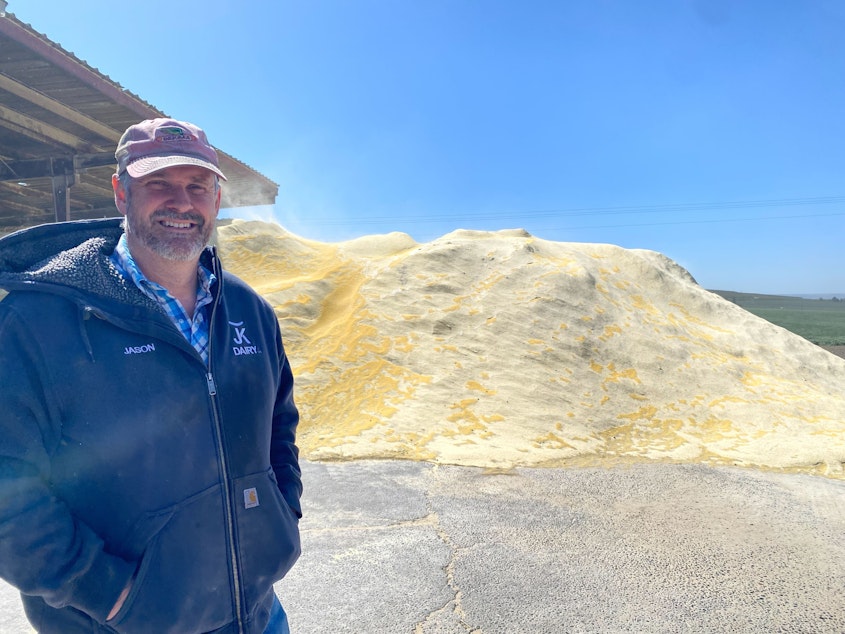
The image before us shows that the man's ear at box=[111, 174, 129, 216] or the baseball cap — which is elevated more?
the baseball cap

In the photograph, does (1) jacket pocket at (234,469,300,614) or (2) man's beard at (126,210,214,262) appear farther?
(2) man's beard at (126,210,214,262)

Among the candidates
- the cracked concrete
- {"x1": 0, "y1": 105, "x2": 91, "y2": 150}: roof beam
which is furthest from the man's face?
{"x1": 0, "y1": 105, "x2": 91, "y2": 150}: roof beam

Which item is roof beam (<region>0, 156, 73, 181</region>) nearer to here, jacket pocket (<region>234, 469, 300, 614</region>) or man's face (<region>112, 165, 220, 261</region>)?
man's face (<region>112, 165, 220, 261</region>)

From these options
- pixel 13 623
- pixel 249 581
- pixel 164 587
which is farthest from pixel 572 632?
pixel 13 623

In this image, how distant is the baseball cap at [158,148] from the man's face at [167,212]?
0.06 m

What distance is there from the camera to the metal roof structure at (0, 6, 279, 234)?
586 centimetres

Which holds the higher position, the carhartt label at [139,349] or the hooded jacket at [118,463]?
the carhartt label at [139,349]

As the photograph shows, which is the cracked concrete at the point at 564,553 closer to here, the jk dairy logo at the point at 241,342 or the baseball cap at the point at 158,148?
the jk dairy logo at the point at 241,342

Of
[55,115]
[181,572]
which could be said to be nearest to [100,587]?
[181,572]

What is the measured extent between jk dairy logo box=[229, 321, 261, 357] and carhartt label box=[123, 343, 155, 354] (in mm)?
289

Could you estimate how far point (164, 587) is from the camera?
5.28ft

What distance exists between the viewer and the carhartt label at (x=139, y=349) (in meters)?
1.68

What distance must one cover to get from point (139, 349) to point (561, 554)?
363 cm

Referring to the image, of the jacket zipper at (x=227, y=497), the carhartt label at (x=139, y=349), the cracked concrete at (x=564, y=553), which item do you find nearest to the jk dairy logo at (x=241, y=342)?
the jacket zipper at (x=227, y=497)
